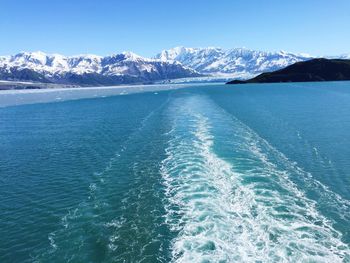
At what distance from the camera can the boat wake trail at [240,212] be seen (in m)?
21.0

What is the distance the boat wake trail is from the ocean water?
0.08 metres

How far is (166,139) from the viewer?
53938mm

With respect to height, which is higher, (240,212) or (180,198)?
(240,212)

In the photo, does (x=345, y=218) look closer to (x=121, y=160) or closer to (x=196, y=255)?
(x=196, y=255)

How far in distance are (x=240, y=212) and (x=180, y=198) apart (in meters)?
5.85

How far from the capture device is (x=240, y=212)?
1032 inches

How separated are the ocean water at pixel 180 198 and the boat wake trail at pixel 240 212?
82mm

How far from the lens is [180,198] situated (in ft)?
98.1

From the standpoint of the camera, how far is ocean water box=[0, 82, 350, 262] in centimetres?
2189

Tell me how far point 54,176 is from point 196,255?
893 inches

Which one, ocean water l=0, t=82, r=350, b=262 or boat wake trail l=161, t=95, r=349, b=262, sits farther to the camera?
ocean water l=0, t=82, r=350, b=262

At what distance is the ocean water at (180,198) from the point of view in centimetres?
2189

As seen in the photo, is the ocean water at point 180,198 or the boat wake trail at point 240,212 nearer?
the boat wake trail at point 240,212

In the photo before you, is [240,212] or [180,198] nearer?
[240,212]
